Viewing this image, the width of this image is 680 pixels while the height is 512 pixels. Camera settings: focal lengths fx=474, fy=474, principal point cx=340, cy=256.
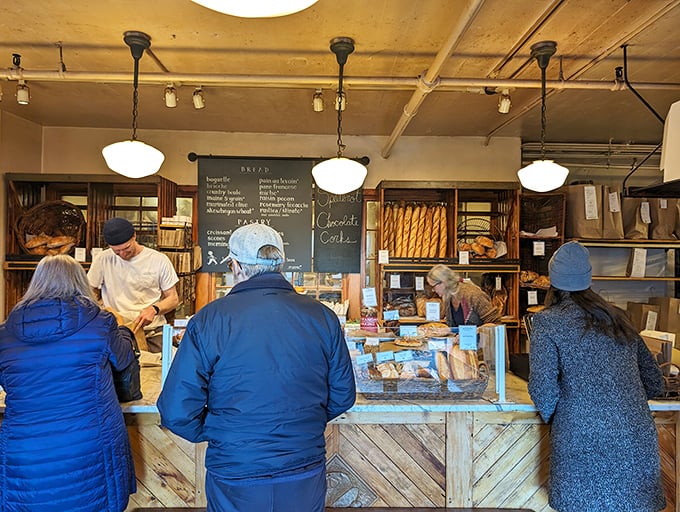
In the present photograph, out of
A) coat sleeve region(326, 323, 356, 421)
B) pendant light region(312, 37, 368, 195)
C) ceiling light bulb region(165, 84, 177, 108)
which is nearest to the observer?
coat sleeve region(326, 323, 356, 421)

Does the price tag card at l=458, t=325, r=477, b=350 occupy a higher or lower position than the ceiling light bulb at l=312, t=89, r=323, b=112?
lower

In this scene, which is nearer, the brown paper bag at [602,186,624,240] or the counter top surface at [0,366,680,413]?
the counter top surface at [0,366,680,413]

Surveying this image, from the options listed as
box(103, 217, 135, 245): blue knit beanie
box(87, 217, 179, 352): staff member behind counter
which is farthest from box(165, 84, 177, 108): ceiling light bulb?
box(87, 217, 179, 352): staff member behind counter

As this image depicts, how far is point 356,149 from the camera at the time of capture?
4832mm

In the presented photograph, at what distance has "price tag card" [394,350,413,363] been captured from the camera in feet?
7.01

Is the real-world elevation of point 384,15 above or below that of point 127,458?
above

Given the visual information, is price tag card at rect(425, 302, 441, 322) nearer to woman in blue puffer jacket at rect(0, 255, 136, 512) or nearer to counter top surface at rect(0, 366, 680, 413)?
counter top surface at rect(0, 366, 680, 413)

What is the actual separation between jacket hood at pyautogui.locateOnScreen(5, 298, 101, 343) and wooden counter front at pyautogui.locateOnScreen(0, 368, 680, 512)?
65 centimetres

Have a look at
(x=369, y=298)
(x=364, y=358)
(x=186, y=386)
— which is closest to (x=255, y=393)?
(x=186, y=386)

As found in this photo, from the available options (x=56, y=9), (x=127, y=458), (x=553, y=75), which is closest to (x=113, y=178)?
(x=56, y=9)

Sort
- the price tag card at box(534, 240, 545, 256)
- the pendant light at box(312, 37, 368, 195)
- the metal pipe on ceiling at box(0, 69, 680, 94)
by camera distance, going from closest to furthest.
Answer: the pendant light at box(312, 37, 368, 195) → the metal pipe on ceiling at box(0, 69, 680, 94) → the price tag card at box(534, 240, 545, 256)

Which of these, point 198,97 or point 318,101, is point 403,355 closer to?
point 318,101

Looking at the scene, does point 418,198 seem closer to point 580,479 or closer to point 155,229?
point 155,229

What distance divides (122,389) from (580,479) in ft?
6.29
